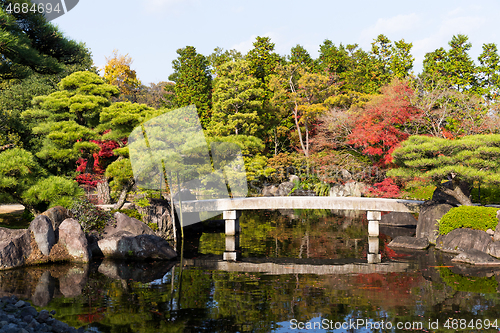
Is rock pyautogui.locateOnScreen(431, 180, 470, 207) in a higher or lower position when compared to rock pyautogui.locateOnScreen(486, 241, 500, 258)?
higher

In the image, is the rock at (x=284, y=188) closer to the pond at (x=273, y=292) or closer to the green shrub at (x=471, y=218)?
the pond at (x=273, y=292)

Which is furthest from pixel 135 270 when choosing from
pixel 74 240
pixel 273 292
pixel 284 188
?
pixel 284 188

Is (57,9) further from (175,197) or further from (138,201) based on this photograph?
(175,197)

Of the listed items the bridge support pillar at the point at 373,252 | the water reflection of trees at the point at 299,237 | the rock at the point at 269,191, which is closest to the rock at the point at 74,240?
the water reflection of trees at the point at 299,237

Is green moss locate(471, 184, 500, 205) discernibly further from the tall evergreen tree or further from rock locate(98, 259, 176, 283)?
the tall evergreen tree

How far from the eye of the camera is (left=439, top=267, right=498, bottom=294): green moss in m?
10.2

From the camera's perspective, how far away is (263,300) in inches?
368

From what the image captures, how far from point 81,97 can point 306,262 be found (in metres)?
10.3

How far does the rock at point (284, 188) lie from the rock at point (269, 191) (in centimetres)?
38

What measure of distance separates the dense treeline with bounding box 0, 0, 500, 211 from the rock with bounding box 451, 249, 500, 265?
253 cm

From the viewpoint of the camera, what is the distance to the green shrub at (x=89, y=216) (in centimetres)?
1388

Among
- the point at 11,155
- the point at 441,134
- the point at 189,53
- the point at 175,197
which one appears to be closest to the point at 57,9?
the point at 11,155

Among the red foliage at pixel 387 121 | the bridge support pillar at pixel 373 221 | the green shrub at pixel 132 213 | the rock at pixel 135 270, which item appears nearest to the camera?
the rock at pixel 135 270

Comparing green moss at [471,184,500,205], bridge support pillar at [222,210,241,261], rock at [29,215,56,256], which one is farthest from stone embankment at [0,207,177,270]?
green moss at [471,184,500,205]
